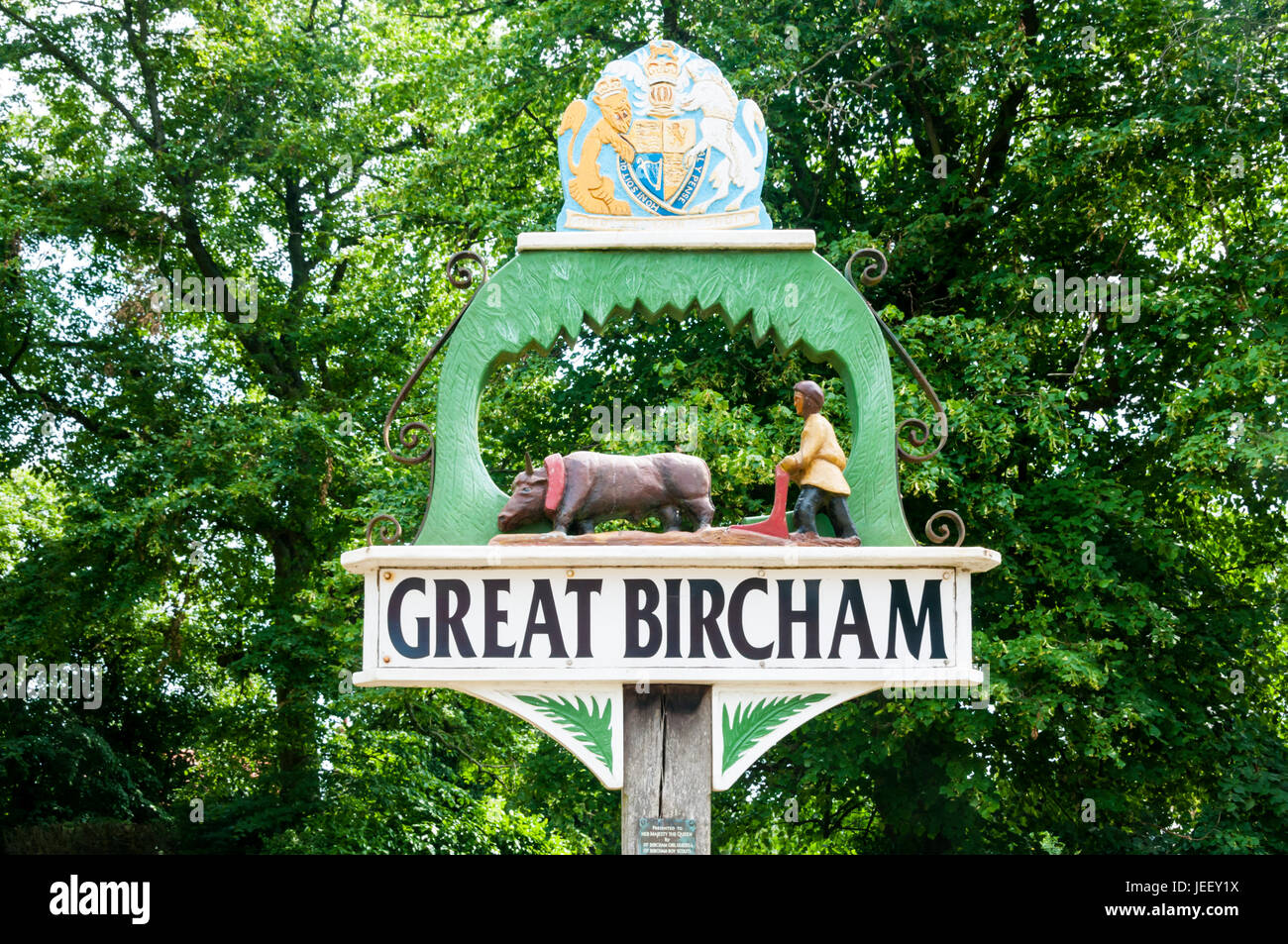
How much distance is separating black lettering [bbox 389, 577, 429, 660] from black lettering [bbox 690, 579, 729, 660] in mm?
996

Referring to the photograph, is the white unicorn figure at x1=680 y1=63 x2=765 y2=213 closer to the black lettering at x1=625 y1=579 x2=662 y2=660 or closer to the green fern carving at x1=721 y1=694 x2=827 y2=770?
the black lettering at x1=625 y1=579 x2=662 y2=660

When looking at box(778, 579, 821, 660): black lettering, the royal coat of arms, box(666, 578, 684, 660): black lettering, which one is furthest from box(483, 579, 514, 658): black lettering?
the royal coat of arms

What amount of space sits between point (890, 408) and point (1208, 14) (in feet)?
23.2

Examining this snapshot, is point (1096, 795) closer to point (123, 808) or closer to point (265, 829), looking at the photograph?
point (265, 829)

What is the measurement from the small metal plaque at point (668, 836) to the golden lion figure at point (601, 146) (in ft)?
7.86

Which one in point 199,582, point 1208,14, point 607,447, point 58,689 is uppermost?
point 1208,14

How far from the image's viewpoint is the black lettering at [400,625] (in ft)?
16.4

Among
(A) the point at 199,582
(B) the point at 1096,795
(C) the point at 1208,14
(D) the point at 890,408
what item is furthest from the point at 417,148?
(D) the point at 890,408

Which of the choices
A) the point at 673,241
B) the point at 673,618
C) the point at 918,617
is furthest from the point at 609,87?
the point at 918,617

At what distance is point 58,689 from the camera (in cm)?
1418

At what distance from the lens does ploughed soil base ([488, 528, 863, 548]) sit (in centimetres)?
505

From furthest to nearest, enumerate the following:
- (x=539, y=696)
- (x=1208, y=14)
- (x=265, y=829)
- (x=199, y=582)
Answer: (x=199, y=582) → (x=265, y=829) → (x=1208, y=14) → (x=539, y=696)

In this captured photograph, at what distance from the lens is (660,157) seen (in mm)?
5395

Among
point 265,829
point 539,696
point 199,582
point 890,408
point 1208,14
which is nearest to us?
point 539,696
